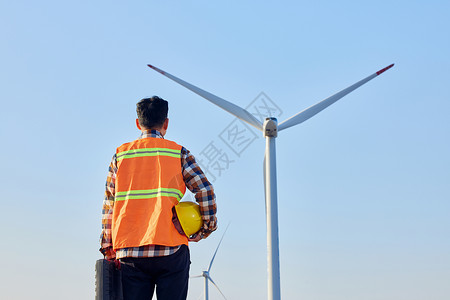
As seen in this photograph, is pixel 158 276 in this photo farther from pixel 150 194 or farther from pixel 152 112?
pixel 152 112

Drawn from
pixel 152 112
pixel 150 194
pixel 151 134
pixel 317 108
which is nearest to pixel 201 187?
pixel 150 194

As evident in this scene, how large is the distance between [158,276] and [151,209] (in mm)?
729

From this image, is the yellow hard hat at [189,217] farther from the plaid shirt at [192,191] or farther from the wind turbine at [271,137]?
the wind turbine at [271,137]

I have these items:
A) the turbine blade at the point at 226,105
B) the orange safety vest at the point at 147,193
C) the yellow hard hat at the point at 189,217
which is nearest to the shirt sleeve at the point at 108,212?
the orange safety vest at the point at 147,193

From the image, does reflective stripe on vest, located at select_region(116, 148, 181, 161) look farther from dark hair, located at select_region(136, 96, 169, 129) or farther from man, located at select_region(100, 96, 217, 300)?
dark hair, located at select_region(136, 96, 169, 129)

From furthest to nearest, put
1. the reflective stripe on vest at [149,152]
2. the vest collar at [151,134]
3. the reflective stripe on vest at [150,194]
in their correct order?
1. the vest collar at [151,134]
2. the reflective stripe on vest at [149,152]
3. the reflective stripe on vest at [150,194]

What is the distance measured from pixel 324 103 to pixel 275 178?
140 inches

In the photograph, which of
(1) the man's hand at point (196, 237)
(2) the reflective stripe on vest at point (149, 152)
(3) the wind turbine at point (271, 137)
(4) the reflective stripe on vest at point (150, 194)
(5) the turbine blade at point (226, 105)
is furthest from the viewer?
(5) the turbine blade at point (226, 105)

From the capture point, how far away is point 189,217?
6.12 m

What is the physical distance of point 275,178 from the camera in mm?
19656

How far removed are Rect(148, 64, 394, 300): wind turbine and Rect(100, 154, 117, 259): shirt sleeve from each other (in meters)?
12.2

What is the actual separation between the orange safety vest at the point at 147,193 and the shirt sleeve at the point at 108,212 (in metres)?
0.21

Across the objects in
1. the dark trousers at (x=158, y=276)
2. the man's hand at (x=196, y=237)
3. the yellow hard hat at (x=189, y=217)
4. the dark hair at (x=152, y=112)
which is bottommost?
the dark trousers at (x=158, y=276)

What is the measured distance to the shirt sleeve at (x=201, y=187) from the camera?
6.27 meters
